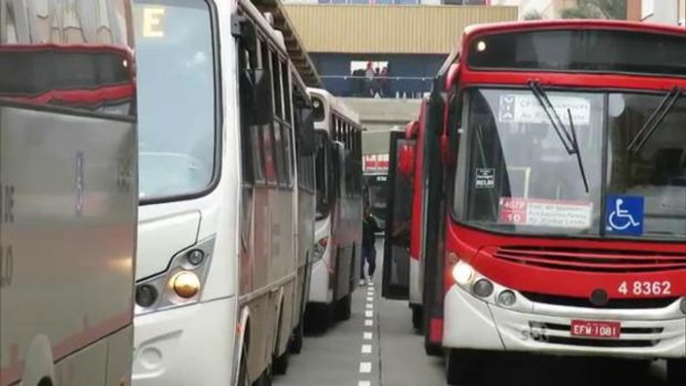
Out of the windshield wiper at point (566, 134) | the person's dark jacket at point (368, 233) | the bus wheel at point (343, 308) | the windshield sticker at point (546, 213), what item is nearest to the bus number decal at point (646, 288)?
the windshield sticker at point (546, 213)

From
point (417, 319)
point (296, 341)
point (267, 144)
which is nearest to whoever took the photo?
point (267, 144)

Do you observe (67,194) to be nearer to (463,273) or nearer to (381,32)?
(463,273)

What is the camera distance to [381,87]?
5281cm

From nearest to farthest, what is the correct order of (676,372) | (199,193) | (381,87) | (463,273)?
(199,193)
(463,273)
(676,372)
(381,87)

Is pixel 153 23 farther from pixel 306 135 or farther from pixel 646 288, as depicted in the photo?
pixel 306 135

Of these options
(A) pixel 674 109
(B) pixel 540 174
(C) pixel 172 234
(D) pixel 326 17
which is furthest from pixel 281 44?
(D) pixel 326 17

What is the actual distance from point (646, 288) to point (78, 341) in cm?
695

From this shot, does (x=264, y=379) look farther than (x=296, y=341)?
No

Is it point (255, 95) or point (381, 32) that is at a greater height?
point (381, 32)

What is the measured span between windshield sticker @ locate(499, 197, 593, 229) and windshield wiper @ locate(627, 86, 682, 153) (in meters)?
0.66

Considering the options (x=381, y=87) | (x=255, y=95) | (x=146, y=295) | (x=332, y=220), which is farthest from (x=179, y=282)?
(x=381, y=87)

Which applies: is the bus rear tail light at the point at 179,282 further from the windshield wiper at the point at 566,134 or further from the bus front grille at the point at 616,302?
the windshield wiper at the point at 566,134

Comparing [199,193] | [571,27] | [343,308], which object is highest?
[571,27]

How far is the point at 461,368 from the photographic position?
12789 mm
